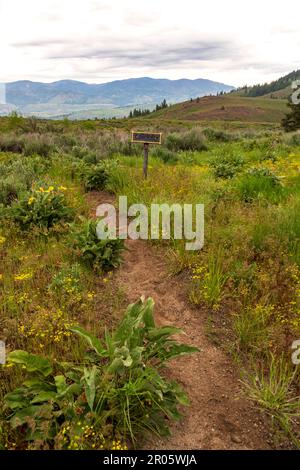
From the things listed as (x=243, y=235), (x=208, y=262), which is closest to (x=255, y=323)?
(x=208, y=262)

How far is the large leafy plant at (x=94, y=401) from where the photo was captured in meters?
2.34

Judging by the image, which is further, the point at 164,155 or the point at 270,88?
the point at 270,88

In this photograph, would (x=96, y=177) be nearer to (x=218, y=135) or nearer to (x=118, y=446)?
(x=118, y=446)

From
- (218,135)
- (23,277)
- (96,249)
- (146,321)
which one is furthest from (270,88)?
(146,321)

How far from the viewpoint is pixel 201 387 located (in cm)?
295

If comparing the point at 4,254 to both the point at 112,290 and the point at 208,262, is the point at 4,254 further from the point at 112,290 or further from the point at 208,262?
the point at 208,262

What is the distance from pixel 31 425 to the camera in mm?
2410

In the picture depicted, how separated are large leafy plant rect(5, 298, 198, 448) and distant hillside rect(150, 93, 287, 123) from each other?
347ft

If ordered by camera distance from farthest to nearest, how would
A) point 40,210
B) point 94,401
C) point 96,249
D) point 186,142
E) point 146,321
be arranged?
point 186,142 < point 40,210 < point 96,249 < point 146,321 < point 94,401

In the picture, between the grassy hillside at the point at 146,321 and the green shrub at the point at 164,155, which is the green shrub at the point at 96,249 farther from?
the green shrub at the point at 164,155

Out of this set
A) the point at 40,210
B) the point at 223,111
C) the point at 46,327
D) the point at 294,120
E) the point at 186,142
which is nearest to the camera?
the point at 46,327

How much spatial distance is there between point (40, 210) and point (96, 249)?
5.19 feet

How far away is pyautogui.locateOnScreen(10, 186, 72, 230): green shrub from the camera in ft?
18.1

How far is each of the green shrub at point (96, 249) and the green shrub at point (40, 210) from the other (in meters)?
0.89
